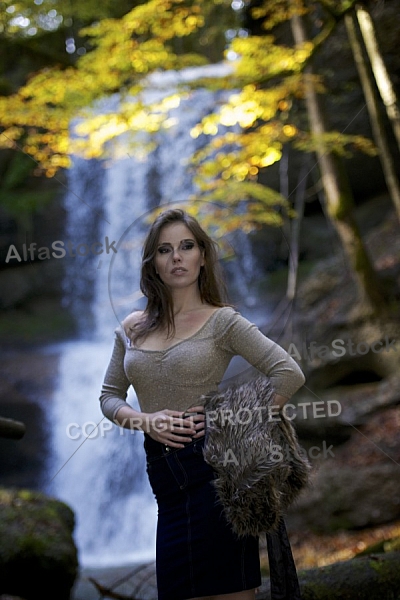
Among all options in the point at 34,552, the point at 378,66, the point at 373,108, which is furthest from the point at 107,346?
the point at 378,66

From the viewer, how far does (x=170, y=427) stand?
105 centimetres

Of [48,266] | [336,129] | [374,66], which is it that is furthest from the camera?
[48,266]

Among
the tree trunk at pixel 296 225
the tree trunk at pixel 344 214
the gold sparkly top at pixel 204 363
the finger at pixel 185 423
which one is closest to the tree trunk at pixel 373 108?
the tree trunk at pixel 344 214

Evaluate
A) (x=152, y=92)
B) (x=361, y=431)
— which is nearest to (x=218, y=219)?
(x=152, y=92)

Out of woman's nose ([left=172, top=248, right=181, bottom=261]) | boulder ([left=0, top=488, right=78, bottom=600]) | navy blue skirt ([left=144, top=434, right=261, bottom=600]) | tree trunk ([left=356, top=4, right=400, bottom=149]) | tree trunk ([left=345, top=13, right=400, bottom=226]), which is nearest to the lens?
navy blue skirt ([left=144, top=434, right=261, bottom=600])

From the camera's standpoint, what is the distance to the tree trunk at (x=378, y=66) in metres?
2.59

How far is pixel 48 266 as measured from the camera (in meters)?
3.71

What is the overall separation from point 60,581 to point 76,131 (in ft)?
6.27

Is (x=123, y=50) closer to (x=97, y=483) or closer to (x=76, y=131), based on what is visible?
(x=76, y=131)

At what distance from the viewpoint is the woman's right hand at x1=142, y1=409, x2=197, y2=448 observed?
3.45ft

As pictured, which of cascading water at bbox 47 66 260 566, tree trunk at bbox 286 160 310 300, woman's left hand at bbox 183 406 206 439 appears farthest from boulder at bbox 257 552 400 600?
tree trunk at bbox 286 160 310 300

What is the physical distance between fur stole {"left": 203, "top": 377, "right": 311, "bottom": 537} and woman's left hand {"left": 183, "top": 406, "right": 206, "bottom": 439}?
0.04ft
